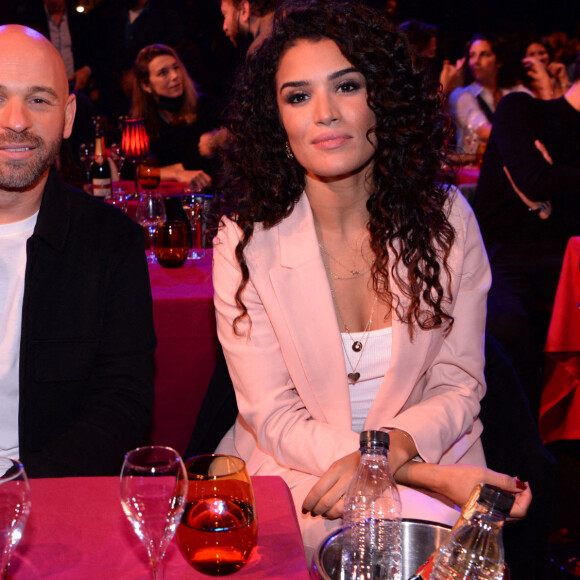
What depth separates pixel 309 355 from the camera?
74.4 inches

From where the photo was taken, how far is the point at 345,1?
2004mm

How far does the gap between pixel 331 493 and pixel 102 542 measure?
527 millimetres

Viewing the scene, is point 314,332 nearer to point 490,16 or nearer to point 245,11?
point 245,11

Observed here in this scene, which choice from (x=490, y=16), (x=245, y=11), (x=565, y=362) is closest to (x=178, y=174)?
(x=245, y=11)

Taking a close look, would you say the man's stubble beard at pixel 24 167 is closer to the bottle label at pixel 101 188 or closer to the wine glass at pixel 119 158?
the bottle label at pixel 101 188

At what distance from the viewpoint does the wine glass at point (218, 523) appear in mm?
997

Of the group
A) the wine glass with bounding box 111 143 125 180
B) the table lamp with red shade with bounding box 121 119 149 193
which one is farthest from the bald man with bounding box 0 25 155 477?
the wine glass with bounding box 111 143 125 180

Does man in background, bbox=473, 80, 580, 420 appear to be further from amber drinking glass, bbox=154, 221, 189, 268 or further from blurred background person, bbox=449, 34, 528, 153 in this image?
blurred background person, bbox=449, 34, 528, 153

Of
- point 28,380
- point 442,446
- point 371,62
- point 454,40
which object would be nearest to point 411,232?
point 371,62

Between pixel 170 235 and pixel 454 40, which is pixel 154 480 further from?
pixel 454 40

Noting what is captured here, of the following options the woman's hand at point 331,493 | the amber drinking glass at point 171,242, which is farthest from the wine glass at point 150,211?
the woman's hand at point 331,493

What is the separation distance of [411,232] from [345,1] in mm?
661

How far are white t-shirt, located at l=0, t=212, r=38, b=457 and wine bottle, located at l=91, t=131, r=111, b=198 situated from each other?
6.38 ft

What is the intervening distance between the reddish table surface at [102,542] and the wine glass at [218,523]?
0.03 metres
